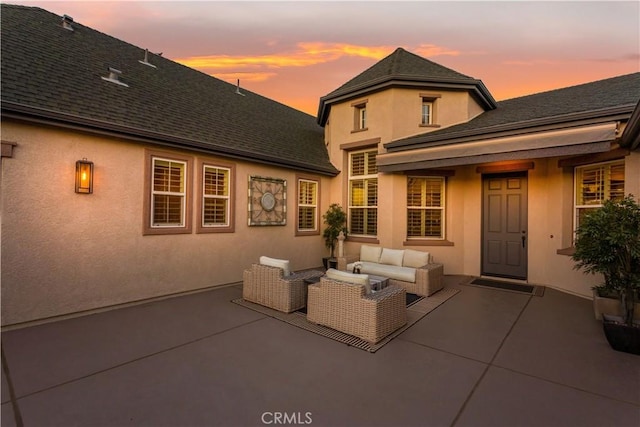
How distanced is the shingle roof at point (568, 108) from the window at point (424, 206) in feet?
4.60

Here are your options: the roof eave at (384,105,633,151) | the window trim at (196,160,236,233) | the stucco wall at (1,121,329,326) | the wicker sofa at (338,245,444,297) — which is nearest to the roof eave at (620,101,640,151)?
the roof eave at (384,105,633,151)

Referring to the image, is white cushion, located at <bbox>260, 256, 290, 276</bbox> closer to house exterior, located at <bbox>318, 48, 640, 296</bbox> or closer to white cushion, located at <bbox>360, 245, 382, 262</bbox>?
white cushion, located at <bbox>360, 245, 382, 262</bbox>

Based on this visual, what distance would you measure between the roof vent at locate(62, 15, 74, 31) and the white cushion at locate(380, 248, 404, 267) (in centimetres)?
1008

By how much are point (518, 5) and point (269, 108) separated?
8643mm

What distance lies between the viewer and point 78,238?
4.97 m

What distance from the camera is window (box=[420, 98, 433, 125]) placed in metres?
9.01

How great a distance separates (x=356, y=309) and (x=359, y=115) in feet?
23.9

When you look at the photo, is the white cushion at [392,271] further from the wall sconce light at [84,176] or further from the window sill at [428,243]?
the wall sconce light at [84,176]

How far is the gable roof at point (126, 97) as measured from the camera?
4891 millimetres

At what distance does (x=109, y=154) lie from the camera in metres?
5.35

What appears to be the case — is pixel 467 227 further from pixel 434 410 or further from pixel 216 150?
pixel 216 150

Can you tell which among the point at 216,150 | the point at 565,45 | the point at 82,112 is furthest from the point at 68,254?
the point at 565,45

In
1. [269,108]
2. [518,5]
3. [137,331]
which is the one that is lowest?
[137,331]

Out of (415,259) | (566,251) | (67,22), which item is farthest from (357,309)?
(67,22)
